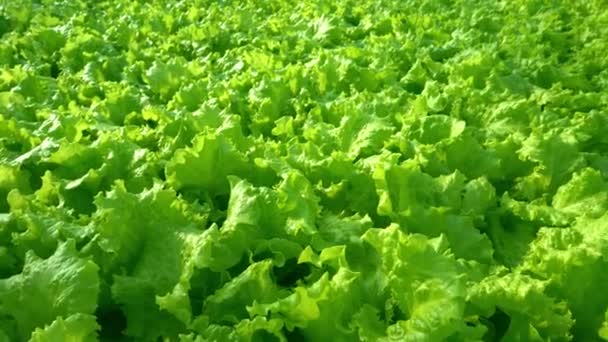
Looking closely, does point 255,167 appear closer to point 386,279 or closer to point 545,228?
→ point 386,279

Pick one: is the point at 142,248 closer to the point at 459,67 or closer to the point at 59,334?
the point at 59,334

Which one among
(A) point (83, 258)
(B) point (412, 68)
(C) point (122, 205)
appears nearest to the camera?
(A) point (83, 258)

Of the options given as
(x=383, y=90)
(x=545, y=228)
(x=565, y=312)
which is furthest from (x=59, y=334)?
(x=383, y=90)

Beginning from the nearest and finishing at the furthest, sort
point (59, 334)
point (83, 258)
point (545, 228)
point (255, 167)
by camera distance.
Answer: point (59, 334) < point (83, 258) < point (545, 228) < point (255, 167)

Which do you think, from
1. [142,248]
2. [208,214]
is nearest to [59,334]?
[142,248]

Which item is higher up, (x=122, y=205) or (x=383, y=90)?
(x=122, y=205)

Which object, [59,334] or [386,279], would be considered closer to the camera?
[59,334]
